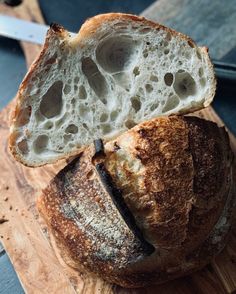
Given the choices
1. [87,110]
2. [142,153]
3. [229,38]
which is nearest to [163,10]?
[229,38]

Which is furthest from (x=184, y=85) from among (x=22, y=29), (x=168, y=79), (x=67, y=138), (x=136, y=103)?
(x=22, y=29)

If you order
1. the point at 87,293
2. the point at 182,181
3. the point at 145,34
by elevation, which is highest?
the point at 145,34

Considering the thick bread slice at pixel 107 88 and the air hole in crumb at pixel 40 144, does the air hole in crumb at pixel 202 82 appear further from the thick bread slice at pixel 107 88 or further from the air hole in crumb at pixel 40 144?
the air hole in crumb at pixel 40 144

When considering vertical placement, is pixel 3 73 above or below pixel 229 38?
above

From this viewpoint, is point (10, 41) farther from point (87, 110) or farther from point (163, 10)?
point (87, 110)

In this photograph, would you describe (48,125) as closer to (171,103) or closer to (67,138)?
(67,138)

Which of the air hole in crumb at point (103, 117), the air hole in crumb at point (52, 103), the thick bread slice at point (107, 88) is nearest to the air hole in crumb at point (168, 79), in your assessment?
the thick bread slice at point (107, 88)
